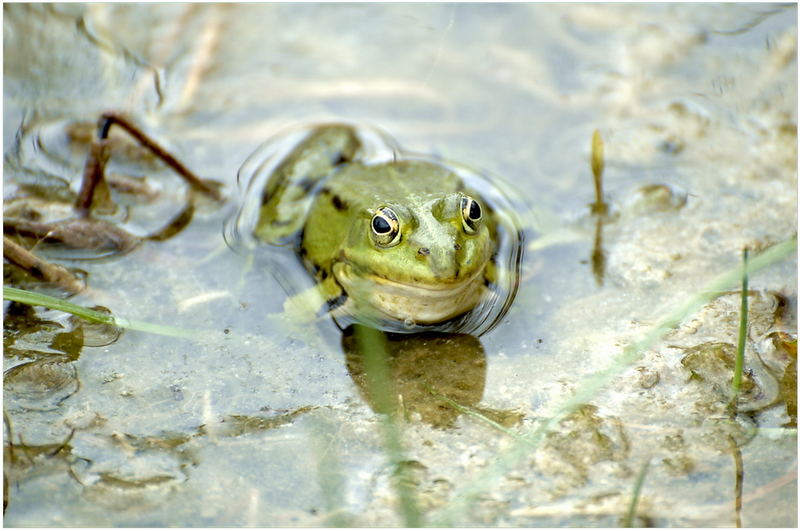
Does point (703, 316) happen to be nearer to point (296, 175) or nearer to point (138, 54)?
point (296, 175)

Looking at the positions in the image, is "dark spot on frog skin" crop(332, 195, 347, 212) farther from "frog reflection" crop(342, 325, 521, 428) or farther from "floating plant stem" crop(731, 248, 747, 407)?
"floating plant stem" crop(731, 248, 747, 407)

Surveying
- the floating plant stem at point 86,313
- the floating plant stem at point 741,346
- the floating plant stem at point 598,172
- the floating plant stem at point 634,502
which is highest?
the floating plant stem at point 598,172

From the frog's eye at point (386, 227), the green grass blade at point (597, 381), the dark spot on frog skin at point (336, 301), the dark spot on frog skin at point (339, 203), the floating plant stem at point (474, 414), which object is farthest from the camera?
the dark spot on frog skin at point (339, 203)

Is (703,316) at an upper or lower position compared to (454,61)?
lower

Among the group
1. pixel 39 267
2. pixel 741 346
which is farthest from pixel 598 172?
pixel 39 267

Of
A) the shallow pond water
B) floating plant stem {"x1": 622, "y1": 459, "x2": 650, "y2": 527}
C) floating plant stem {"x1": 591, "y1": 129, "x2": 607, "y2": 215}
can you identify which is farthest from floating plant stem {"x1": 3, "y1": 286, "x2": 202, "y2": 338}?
floating plant stem {"x1": 591, "y1": 129, "x2": 607, "y2": 215}

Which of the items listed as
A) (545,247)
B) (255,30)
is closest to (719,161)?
(545,247)

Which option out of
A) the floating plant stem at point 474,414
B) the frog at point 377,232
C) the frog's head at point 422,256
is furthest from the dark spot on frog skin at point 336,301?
the floating plant stem at point 474,414

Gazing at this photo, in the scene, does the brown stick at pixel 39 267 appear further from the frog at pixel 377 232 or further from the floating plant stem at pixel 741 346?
the floating plant stem at pixel 741 346
